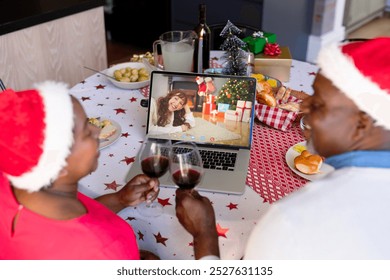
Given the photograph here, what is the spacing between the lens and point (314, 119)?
1.05 meters

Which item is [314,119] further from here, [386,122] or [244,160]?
[244,160]

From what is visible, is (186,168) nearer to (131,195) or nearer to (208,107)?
(131,195)

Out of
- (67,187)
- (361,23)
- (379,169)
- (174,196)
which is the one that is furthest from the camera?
(361,23)

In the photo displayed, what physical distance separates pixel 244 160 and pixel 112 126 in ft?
1.74

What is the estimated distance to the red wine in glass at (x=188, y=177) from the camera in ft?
4.21

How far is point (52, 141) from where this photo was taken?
0.99 meters

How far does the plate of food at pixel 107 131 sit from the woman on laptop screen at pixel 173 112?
0.16m

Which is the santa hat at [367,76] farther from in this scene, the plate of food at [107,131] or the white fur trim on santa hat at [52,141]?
the plate of food at [107,131]

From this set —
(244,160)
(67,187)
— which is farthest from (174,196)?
(67,187)


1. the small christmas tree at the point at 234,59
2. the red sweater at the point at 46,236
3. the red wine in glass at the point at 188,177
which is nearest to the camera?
the red sweater at the point at 46,236

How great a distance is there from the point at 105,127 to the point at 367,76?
3.36ft

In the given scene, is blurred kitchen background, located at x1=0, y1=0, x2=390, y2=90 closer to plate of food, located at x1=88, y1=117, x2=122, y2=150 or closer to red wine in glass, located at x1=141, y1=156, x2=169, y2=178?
plate of food, located at x1=88, y1=117, x2=122, y2=150

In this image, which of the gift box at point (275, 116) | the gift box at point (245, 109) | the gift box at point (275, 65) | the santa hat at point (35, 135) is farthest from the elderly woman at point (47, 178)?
the gift box at point (275, 65)

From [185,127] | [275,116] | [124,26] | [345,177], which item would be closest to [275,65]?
[275,116]
